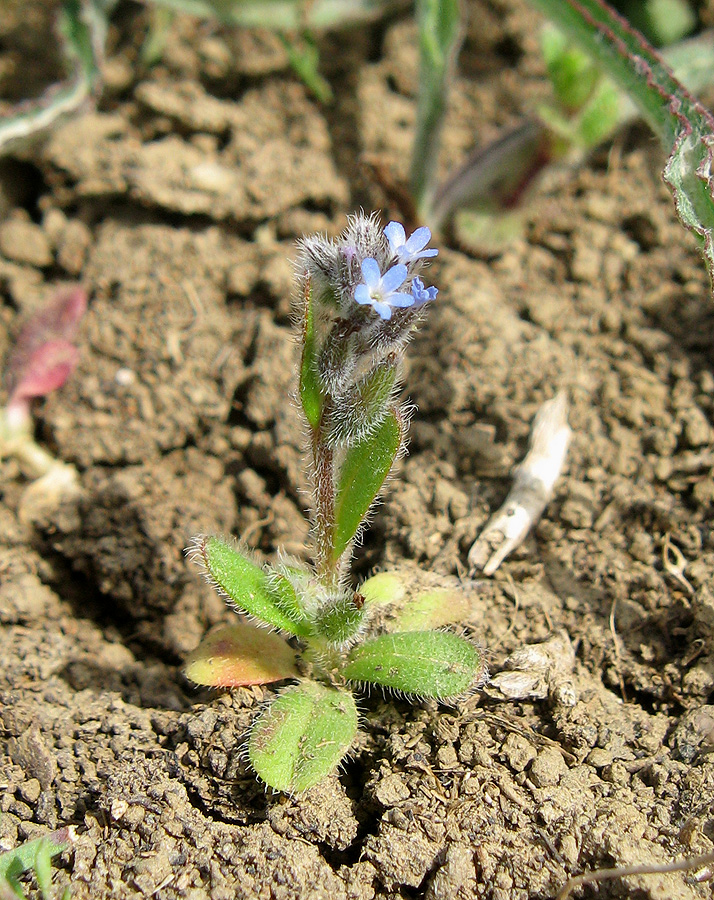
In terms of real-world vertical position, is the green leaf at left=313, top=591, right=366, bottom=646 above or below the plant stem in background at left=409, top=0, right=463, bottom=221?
below

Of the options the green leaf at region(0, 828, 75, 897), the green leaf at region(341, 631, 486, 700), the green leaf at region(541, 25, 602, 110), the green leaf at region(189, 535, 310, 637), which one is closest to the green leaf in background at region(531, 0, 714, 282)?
the green leaf at region(541, 25, 602, 110)

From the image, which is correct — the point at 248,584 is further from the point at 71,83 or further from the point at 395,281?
the point at 71,83

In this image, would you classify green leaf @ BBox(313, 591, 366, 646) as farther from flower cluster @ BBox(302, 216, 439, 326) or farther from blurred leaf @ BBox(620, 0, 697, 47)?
blurred leaf @ BBox(620, 0, 697, 47)

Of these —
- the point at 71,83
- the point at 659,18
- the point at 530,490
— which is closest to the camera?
the point at 530,490

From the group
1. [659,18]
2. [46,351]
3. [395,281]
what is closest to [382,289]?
[395,281]

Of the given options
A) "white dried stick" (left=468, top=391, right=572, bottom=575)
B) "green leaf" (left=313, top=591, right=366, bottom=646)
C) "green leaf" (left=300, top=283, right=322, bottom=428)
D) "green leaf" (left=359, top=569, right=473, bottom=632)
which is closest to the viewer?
"green leaf" (left=300, top=283, right=322, bottom=428)

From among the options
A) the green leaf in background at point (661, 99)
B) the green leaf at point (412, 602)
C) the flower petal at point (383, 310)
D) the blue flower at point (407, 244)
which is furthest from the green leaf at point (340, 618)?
the green leaf in background at point (661, 99)

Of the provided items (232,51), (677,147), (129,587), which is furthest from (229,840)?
(232,51)

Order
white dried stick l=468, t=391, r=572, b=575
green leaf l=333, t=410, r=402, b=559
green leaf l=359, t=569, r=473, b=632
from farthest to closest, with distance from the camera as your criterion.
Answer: white dried stick l=468, t=391, r=572, b=575, green leaf l=359, t=569, r=473, b=632, green leaf l=333, t=410, r=402, b=559
